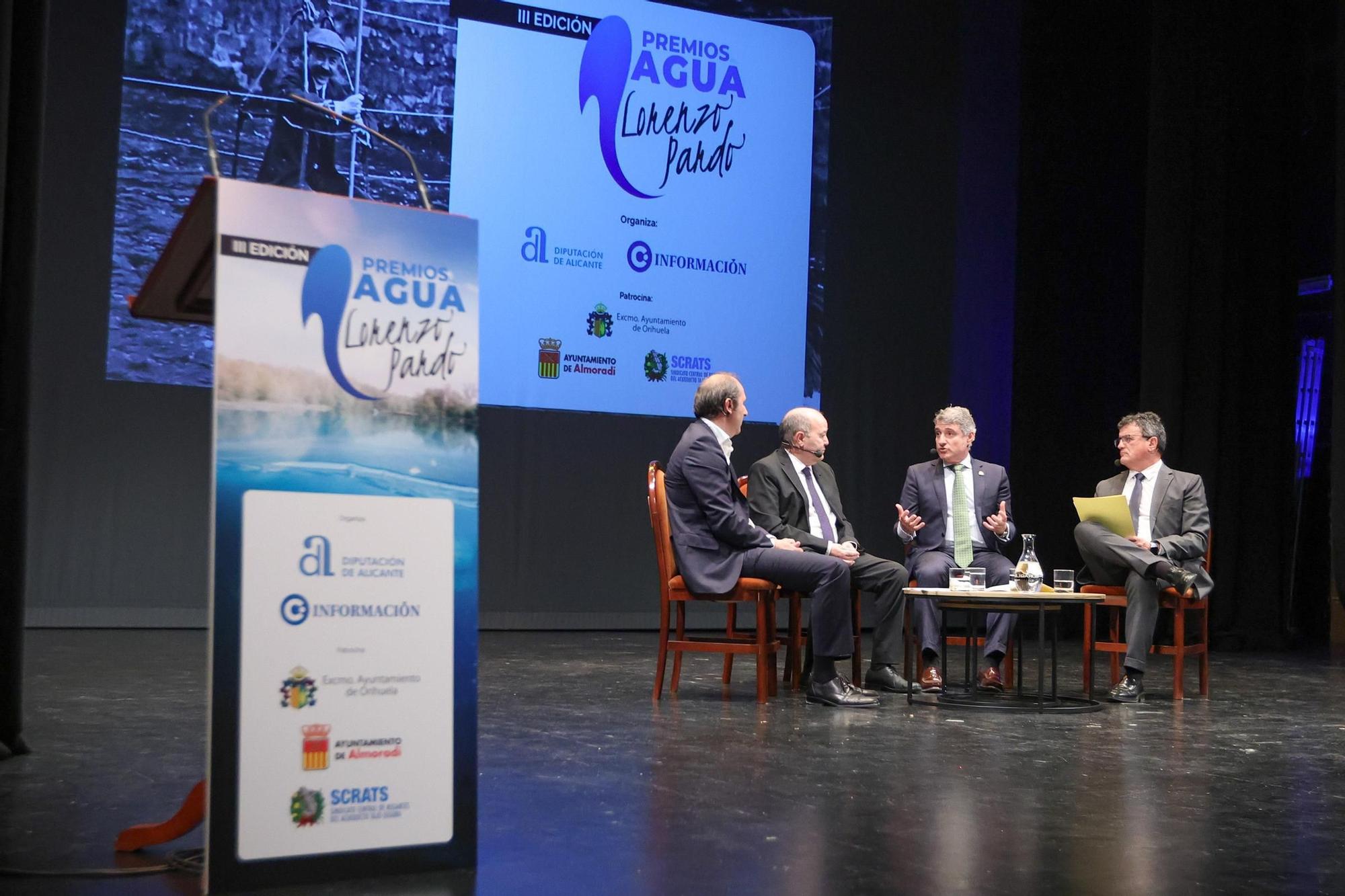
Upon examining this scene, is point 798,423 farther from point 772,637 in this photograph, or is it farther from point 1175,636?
point 1175,636

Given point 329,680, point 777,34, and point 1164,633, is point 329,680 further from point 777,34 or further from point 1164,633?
point 1164,633

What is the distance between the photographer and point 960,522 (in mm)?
5246

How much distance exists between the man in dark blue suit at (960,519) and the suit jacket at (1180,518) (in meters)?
0.60

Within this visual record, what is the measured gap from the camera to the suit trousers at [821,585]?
441 centimetres

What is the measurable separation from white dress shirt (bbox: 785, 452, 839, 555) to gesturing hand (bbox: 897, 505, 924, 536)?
0.26 meters

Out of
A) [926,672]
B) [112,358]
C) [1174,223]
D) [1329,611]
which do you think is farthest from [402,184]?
[1329,611]

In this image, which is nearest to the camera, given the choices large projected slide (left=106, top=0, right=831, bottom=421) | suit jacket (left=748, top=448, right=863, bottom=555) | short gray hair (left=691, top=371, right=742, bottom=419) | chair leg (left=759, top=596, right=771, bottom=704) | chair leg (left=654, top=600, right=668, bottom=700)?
chair leg (left=759, top=596, right=771, bottom=704)

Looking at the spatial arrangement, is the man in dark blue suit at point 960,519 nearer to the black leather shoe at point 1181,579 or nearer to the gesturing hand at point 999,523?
the gesturing hand at point 999,523

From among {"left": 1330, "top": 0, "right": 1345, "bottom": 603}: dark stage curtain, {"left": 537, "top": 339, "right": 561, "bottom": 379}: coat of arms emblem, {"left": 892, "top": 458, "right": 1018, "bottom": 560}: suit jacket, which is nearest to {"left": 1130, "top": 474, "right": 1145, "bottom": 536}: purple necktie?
{"left": 892, "top": 458, "right": 1018, "bottom": 560}: suit jacket

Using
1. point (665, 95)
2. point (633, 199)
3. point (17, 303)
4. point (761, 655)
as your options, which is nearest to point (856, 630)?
point (761, 655)

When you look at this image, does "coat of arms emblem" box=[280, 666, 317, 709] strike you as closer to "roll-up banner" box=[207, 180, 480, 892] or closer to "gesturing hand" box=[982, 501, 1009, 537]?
"roll-up banner" box=[207, 180, 480, 892]

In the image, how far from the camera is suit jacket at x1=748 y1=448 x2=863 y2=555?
15.8ft

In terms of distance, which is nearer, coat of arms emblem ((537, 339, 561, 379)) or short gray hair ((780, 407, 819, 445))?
short gray hair ((780, 407, 819, 445))

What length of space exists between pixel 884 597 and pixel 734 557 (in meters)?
0.74
